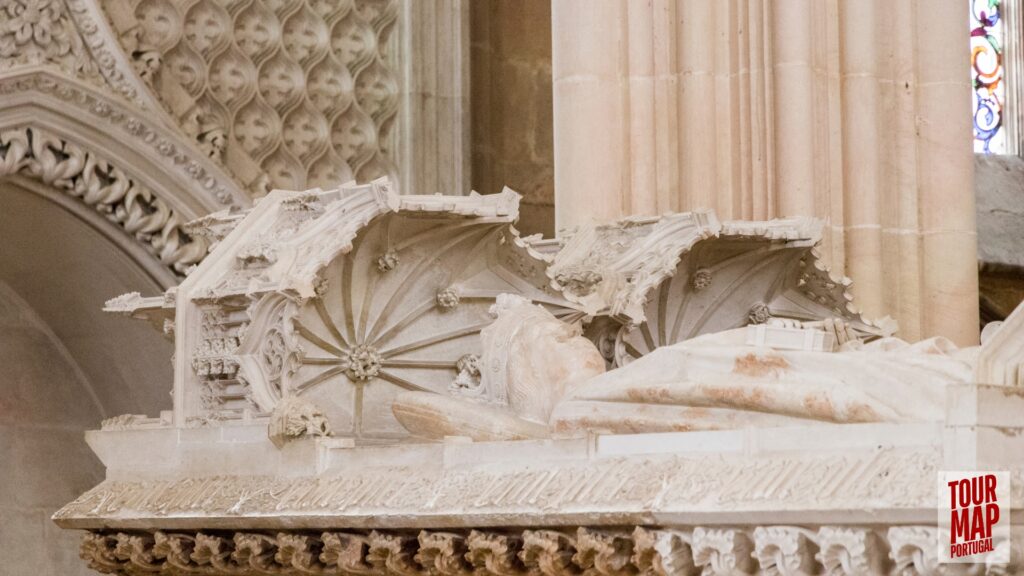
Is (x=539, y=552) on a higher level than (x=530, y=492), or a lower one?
lower

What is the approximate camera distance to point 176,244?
9.38 meters

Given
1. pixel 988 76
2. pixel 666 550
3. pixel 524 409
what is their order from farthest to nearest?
pixel 988 76, pixel 524 409, pixel 666 550

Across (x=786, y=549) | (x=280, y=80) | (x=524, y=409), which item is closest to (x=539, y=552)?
(x=786, y=549)

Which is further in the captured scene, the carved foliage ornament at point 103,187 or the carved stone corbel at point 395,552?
the carved foliage ornament at point 103,187

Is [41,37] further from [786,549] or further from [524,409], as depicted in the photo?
[786,549]

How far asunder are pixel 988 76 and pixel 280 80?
4645 mm

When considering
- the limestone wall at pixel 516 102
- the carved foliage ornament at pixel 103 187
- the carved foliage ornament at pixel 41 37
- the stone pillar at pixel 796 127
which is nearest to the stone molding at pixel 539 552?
the stone pillar at pixel 796 127

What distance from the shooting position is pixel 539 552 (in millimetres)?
4512

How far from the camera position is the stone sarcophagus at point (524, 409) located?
397cm

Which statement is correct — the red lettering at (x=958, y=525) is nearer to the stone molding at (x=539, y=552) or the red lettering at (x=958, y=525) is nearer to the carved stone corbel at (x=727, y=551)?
the stone molding at (x=539, y=552)

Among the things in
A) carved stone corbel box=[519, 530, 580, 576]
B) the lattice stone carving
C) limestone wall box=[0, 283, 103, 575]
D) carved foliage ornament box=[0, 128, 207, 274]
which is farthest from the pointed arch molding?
carved stone corbel box=[519, 530, 580, 576]

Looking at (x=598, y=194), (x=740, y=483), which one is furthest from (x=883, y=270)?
(x=740, y=483)

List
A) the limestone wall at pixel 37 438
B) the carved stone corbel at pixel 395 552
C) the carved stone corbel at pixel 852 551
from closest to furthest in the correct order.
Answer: the carved stone corbel at pixel 852 551, the carved stone corbel at pixel 395 552, the limestone wall at pixel 37 438

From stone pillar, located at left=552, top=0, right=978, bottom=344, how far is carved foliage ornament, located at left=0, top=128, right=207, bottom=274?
2.50 metres
